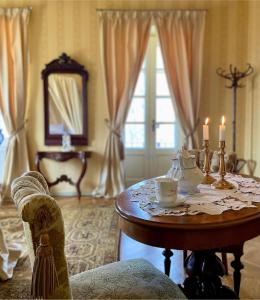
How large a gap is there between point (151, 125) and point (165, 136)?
28 cm

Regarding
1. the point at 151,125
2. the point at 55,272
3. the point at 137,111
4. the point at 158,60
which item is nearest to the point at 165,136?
the point at 151,125

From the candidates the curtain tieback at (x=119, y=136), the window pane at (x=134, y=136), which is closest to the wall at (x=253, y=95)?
the window pane at (x=134, y=136)

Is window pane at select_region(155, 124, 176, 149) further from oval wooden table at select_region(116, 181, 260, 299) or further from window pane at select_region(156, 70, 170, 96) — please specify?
oval wooden table at select_region(116, 181, 260, 299)

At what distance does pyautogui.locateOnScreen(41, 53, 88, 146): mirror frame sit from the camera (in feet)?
15.8

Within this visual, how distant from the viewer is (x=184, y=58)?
15.4ft

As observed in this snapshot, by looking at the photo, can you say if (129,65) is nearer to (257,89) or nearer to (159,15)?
(159,15)

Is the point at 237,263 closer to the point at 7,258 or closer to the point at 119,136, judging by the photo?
the point at 7,258

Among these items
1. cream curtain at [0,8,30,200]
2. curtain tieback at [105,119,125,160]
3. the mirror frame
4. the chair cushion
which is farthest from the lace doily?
cream curtain at [0,8,30,200]

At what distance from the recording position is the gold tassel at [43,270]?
102 centimetres

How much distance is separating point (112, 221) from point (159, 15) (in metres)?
2.96

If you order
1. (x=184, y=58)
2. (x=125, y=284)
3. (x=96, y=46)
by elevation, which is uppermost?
(x=96, y=46)

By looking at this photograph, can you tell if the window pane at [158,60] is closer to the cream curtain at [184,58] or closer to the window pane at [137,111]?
the cream curtain at [184,58]

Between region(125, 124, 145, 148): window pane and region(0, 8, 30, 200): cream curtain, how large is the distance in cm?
155

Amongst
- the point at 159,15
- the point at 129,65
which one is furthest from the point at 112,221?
the point at 159,15
